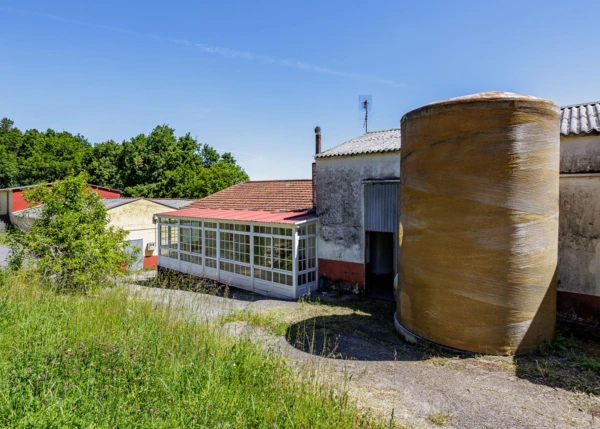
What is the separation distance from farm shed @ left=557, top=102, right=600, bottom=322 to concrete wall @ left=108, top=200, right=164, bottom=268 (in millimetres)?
18460

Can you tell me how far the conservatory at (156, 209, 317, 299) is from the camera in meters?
12.5

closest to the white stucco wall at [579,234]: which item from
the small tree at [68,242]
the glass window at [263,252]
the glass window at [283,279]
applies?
the glass window at [283,279]

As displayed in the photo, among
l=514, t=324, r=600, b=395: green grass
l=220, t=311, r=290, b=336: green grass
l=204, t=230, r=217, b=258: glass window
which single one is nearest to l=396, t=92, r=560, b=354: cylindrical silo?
l=514, t=324, r=600, b=395: green grass

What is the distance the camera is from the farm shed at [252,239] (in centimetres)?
1259

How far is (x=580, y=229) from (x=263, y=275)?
377 inches

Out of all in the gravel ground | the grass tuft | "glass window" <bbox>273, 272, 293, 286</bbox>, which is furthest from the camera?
"glass window" <bbox>273, 272, 293, 286</bbox>

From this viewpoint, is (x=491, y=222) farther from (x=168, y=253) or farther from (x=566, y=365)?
(x=168, y=253)

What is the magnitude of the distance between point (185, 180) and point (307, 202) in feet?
91.7

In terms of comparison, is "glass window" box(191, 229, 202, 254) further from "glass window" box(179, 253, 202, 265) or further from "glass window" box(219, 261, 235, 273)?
"glass window" box(219, 261, 235, 273)

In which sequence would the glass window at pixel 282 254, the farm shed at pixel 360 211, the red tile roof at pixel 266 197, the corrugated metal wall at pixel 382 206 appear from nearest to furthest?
the corrugated metal wall at pixel 382 206 → the farm shed at pixel 360 211 → the glass window at pixel 282 254 → the red tile roof at pixel 266 197

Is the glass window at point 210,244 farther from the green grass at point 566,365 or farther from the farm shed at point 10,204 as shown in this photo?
the farm shed at point 10,204

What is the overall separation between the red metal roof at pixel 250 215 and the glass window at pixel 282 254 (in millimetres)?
791

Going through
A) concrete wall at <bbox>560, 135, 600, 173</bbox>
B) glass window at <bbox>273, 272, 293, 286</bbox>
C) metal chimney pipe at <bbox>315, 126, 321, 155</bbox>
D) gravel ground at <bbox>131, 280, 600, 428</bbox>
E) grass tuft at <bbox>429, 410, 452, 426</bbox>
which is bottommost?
gravel ground at <bbox>131, 280, 600, 428</bbox>

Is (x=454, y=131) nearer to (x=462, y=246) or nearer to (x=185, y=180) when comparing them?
(x=462, y=246)
